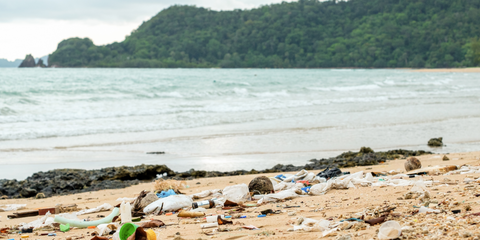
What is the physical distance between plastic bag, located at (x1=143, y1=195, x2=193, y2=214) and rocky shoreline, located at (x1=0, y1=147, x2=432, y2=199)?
119 inches

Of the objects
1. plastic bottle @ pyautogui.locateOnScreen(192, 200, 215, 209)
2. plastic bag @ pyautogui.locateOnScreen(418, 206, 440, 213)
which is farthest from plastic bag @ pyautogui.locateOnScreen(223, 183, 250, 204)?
plastic bag @ pyautogui.locateOnScreen(418, 206, 440, 213)

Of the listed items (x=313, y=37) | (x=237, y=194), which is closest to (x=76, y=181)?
(x=237, y=194)

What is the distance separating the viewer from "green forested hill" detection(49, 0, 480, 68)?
120m

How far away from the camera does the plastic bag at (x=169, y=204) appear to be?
520cm

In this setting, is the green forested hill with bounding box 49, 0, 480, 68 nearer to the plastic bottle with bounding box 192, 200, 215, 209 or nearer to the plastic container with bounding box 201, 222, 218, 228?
the plastic bottle with bounding box 192, 200, 215, 209

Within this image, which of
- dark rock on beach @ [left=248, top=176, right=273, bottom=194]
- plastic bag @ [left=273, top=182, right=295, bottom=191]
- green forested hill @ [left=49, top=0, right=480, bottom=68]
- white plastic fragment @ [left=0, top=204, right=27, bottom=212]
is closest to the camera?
dark rock on beach @ [left=248, top=176, right=273, bottom=194]

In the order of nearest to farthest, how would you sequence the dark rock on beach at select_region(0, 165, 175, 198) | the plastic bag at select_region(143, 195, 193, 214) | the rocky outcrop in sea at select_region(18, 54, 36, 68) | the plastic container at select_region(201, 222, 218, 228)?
1. the plastic container at select_region(201, 222, 218, 228)
2. the plastic bag at select_region(143, 195, 193, 214)
3. the dark rock on beach at select_region(0, 165, 175, 198)
4. the rocky outcrop in sea at select_region(18, 54, 36, 68)

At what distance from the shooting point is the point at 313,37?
432 ft

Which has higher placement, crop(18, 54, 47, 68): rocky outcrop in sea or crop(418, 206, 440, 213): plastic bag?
crop(18, 54, 47, 68): rocky outcrop in sea

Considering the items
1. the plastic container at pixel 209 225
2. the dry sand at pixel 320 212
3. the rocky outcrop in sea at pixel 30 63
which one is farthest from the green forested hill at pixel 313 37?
the plastic container at pixel 209 225

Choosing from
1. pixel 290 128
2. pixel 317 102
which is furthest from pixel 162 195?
pixel 317 102

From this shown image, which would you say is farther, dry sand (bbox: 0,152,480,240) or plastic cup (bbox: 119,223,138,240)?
dry sand (bbox: 0,152,480,240)

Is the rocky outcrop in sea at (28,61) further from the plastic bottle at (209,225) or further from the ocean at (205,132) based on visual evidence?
the plastic bottle at (209,225)

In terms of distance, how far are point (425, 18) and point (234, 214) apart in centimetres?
14163
